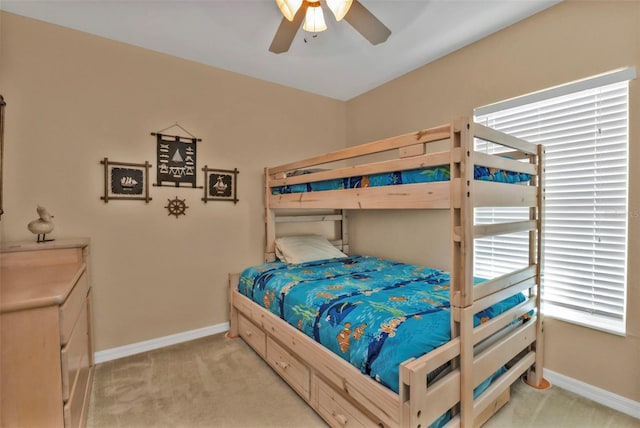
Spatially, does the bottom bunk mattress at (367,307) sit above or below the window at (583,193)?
below

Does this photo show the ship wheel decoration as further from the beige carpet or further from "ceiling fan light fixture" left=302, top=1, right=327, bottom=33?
"ceiling fan light fixture" left=302, top=1, right=327, bottom=33

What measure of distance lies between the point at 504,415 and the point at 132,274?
9.41ft

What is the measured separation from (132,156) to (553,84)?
10.7 ft

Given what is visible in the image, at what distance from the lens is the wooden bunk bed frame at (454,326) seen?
1.31 meters

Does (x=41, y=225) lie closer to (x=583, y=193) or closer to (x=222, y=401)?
(x=222, y=401)

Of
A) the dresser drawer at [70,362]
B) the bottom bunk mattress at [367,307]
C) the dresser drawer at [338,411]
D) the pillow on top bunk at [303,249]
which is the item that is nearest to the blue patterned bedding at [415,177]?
the bottom bunk mattress at [367,307]

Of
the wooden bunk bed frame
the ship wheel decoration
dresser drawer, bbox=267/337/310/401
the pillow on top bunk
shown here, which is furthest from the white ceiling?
dresser drawer, bbox=267/337/310/401

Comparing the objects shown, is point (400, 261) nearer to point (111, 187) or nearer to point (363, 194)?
point (363, 194)

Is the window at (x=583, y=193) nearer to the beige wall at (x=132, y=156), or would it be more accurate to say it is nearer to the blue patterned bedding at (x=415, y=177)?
the blue patterned bedding at (x=415, y=177)

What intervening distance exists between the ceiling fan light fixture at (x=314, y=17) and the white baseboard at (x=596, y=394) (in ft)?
9.20

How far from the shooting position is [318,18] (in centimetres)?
174

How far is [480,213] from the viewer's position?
257 centimetres

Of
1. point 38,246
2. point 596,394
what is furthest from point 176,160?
point 596,394

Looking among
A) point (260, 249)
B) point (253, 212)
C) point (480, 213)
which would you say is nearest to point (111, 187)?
point (253, 212)
